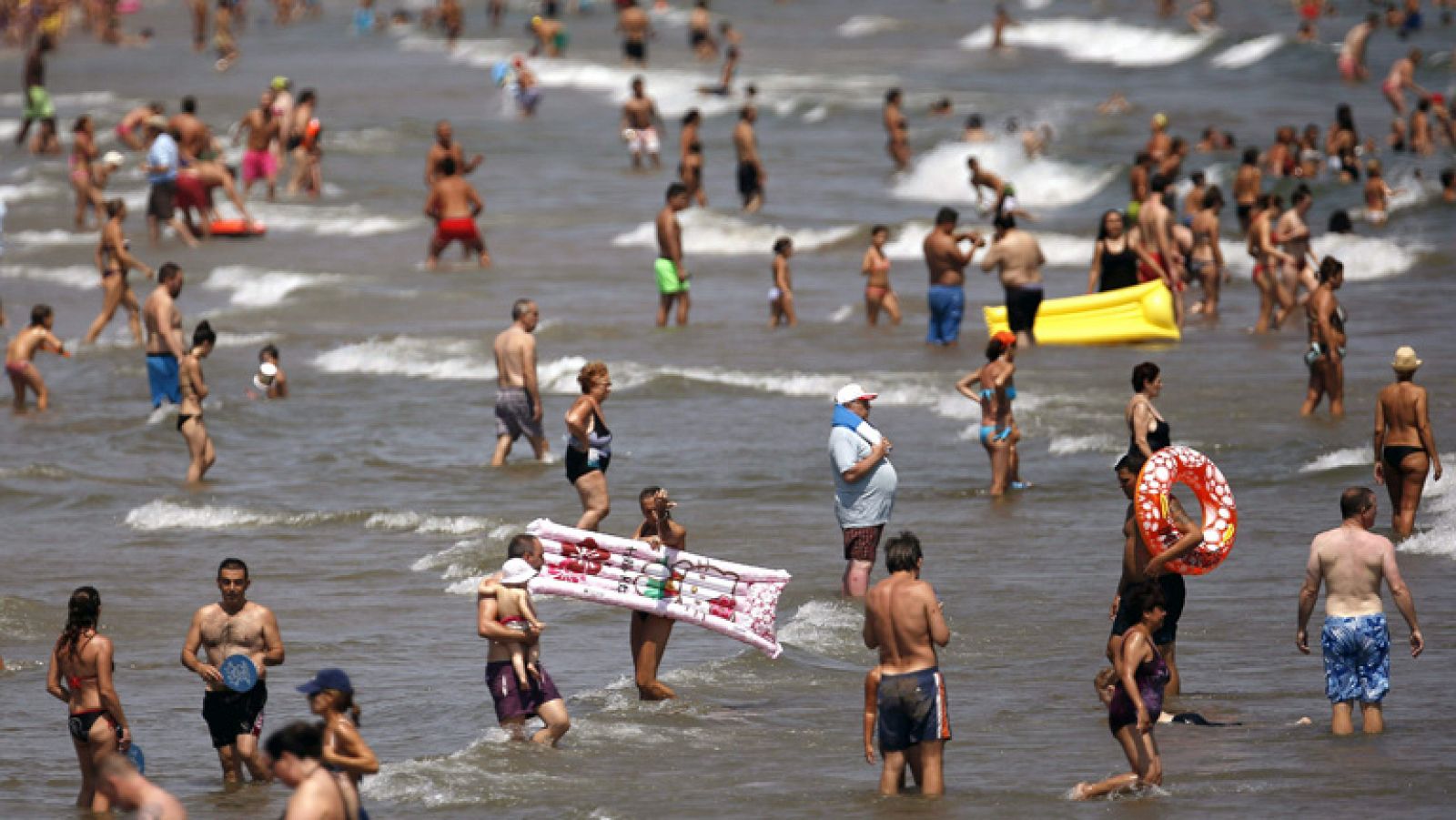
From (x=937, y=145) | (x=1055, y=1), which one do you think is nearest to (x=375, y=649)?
(x=937, y=145)

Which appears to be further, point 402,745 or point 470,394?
point 470,394

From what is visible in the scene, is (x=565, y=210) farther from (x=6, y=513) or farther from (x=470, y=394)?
(x=6, y=513)

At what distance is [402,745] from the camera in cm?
1066

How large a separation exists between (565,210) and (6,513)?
16.7 m

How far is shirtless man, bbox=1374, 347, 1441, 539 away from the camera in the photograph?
513 inches

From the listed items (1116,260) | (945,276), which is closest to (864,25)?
(1116,260)

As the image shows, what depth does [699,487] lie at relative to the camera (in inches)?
647

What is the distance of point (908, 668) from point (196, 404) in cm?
906

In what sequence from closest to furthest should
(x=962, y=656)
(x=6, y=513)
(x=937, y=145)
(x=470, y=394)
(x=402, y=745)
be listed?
(x=402, y=745) < (x=962, y=656) < (x=6, y=513) < (x=470, y=394) < (x=937, y=145)

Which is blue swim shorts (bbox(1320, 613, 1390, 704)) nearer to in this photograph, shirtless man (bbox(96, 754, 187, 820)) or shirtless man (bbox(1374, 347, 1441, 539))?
shirtless man (bbox(1374, 347, 1441, 539))

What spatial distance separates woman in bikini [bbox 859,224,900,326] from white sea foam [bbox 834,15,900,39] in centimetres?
3740

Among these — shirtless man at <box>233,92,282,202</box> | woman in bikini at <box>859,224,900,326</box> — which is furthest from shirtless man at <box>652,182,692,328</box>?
shirtless man at <box>233,92,282,202</box>

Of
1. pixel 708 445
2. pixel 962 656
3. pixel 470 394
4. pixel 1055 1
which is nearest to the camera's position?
pixel 962 656

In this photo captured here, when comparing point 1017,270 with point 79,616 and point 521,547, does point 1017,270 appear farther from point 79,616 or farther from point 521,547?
point 79,616
